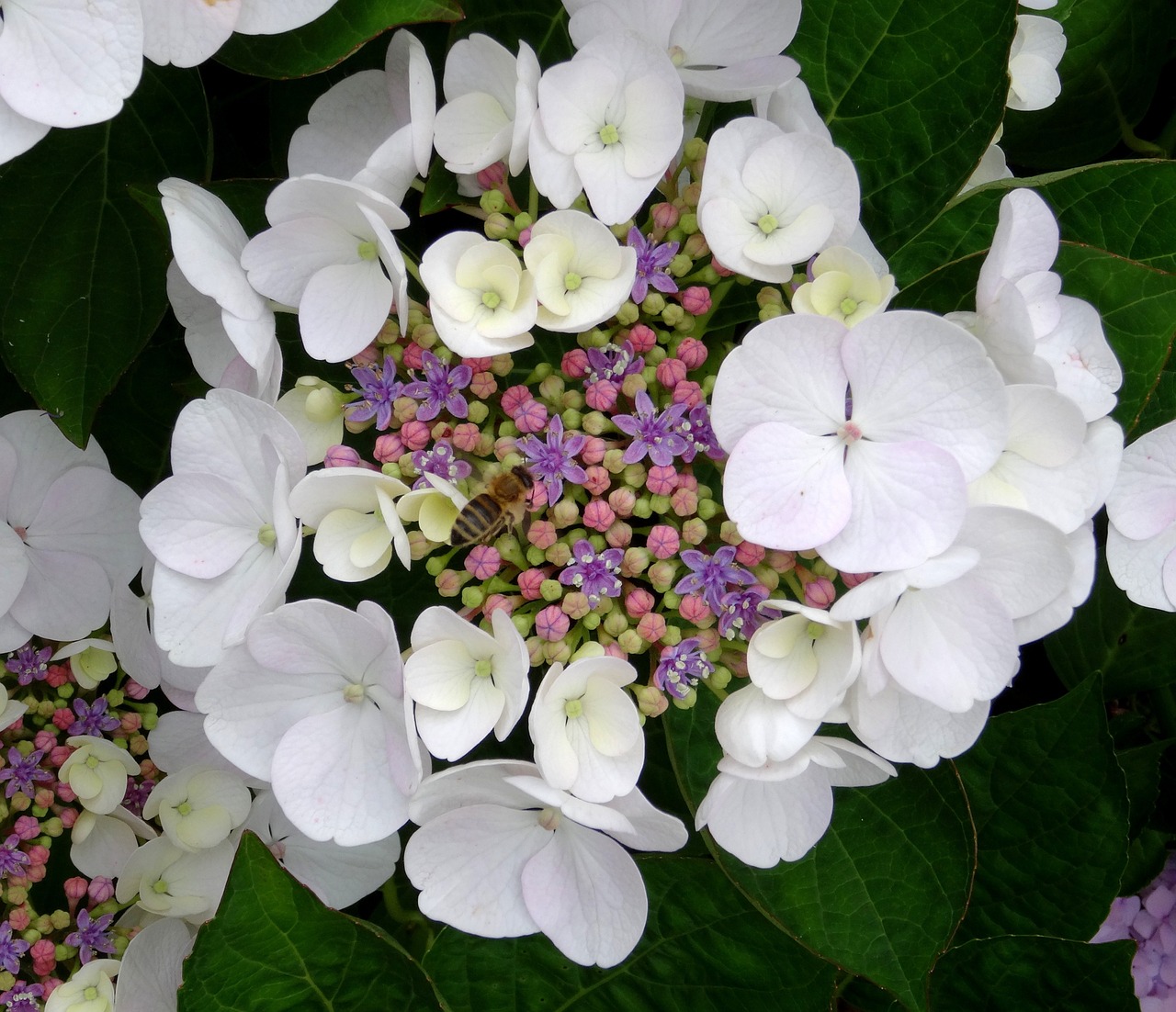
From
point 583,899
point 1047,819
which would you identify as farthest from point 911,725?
point 1047,819

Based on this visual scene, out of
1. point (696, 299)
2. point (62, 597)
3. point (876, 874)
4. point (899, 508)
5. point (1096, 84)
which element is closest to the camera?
point (899, 508)

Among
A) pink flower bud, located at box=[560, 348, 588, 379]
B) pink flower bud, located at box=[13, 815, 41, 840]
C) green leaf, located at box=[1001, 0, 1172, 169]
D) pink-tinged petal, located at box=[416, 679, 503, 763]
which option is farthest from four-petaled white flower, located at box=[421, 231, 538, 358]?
green leaf, located at box=[1001, 0, 1172, 169]

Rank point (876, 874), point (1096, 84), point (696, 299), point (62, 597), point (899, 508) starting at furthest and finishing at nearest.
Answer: point (1096, 84) → point (62, 597) → point (876, 874) → point (696, 299) → point (899, 508)

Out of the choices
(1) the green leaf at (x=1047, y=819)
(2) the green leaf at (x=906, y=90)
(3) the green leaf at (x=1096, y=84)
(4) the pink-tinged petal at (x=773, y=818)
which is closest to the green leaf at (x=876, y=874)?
(4) the pink-tinged petal at (x=773, y=818)

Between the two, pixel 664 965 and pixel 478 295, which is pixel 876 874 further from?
pixel 478 295

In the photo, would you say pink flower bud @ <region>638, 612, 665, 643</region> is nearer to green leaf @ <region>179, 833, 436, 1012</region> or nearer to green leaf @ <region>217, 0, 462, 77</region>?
green leaf @ <region>179, 833, 436, 1012</region>

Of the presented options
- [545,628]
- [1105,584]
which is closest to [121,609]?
[545,628]
